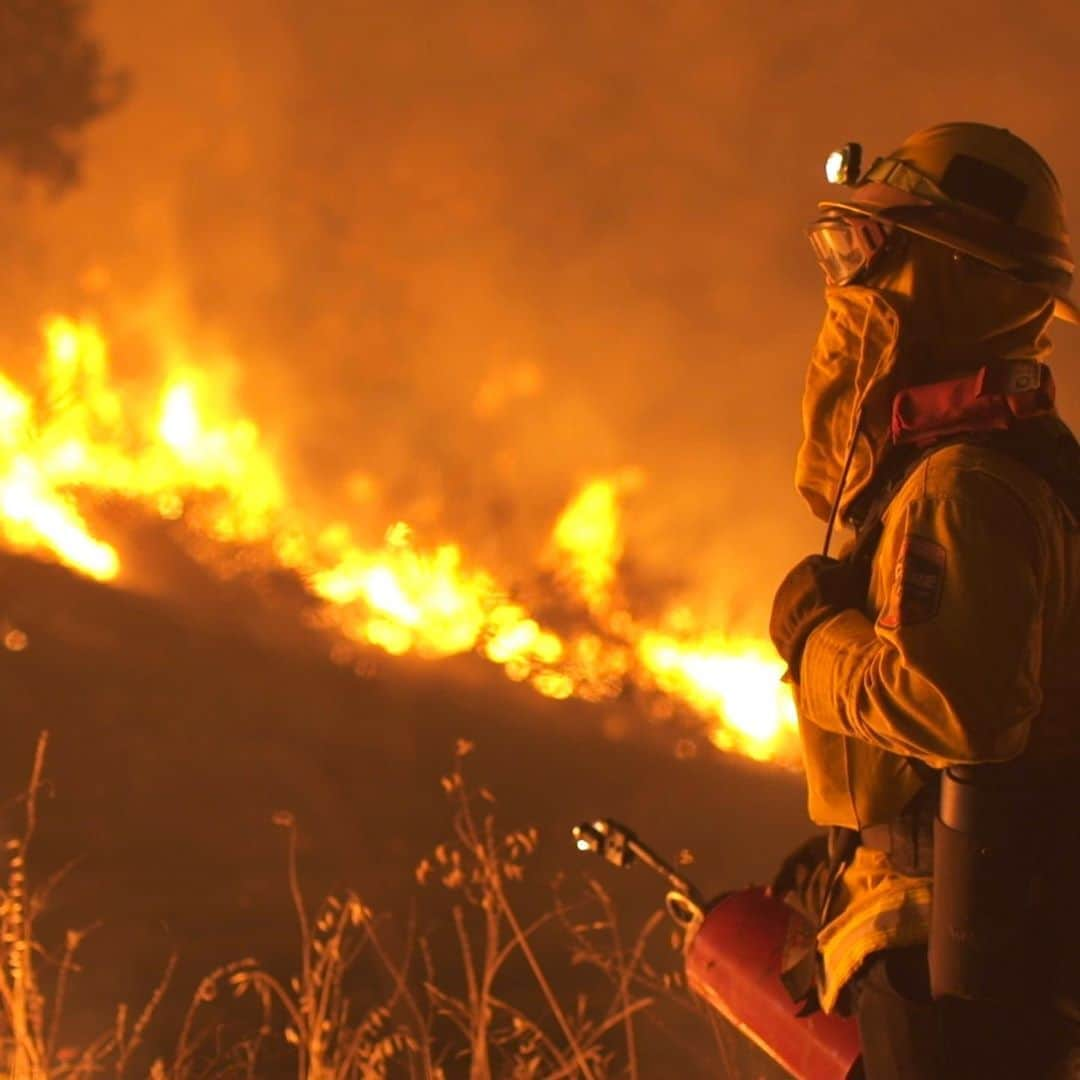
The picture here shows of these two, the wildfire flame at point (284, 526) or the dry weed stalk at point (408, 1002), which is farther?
the wildfire flame at point (284, 526)

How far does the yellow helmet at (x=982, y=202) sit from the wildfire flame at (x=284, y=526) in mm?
3802

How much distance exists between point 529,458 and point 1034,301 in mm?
4026

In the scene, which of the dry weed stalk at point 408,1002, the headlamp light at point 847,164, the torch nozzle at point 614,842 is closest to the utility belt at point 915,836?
the torch nozzle at point 614,842

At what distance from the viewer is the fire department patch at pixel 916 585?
5.13 ft

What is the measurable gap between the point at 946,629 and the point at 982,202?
2.33 ft

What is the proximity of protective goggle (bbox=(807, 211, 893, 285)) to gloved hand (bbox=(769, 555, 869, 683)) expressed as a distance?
18.9 inches

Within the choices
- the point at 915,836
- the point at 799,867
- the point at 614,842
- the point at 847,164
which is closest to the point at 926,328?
the point at 847,164

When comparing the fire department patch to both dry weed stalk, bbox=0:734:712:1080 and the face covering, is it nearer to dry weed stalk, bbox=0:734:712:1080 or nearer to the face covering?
the face covering

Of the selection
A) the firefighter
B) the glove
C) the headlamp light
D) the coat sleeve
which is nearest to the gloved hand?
the firefighter

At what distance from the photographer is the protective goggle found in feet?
6.52

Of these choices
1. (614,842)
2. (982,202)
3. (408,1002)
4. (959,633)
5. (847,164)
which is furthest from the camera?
(408,1002)

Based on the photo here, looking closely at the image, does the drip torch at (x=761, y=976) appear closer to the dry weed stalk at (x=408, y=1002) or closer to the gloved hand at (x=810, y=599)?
the gloved hand at (x=810, y=599)

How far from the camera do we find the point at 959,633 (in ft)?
5.11

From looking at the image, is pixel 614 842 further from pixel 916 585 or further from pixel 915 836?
pixel 916 585
